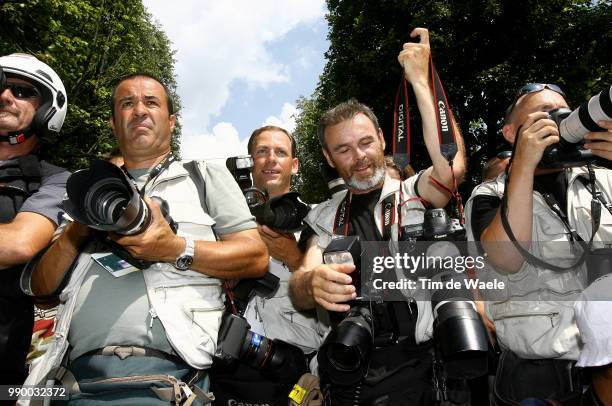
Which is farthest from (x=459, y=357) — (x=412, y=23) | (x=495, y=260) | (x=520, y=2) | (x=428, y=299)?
(x=520, y=2)

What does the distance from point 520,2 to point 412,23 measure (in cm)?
336

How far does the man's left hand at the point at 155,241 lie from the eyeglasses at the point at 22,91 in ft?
5.25

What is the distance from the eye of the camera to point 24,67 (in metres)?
3.22

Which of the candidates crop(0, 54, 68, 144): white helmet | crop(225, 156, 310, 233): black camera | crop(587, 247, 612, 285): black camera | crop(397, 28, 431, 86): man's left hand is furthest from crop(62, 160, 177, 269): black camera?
crop(587, 247, 612, 285): black camera

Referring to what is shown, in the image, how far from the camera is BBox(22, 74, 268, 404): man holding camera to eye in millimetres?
2256

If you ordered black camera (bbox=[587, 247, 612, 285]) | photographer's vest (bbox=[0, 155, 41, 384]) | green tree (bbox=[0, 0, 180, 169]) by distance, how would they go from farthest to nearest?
1. green tree (bbox=[0, 0, 180, 169])
2. photographer's vest (bbox=[0, 155, 41, 384])
3. black camera (bbox=[587, 247, 612, 285])

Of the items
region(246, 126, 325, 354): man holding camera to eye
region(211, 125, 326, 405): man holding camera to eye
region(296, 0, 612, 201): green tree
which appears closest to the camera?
region(211, 125, 326, 405): man holding camera to eye

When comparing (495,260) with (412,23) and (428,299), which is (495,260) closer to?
(428,299)

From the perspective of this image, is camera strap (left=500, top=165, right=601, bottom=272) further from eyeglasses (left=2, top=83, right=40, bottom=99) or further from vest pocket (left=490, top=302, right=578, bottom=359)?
eyeglasses (left=2, top=83, right=40, bottom=99)

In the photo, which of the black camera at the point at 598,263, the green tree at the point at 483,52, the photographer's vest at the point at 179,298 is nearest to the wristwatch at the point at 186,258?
the photographer's vest at the point at 179,298

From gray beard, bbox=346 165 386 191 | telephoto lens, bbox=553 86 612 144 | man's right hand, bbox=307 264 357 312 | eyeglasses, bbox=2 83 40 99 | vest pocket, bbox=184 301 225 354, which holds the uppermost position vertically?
eyeglasses, bbox=2 83 40 99

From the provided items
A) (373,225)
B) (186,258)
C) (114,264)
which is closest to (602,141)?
(373,225)

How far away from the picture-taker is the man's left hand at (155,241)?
217 centimetres

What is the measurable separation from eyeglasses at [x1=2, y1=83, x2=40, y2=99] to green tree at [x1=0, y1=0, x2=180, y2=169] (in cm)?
736
